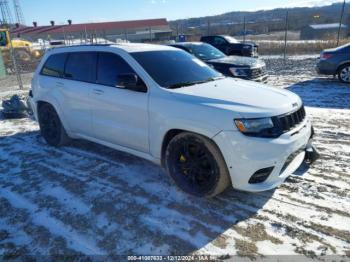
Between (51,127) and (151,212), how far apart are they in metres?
3.10

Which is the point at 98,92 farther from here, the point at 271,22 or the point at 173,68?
the point at 271,22

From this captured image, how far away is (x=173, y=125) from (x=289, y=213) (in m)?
1.61

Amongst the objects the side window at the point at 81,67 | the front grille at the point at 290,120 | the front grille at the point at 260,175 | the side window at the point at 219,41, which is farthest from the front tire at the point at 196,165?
the side window at the point at 219,41

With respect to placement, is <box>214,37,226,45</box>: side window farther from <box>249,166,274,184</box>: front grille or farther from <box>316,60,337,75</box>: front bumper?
<box>249,166,274,184</box>: front grille

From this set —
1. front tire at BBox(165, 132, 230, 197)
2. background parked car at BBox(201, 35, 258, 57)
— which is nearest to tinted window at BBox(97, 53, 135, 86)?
front tire at BBox(165, 132, 230, 197)

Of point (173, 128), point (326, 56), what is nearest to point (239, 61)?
point (326, 56)

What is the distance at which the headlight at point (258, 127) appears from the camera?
317 cm

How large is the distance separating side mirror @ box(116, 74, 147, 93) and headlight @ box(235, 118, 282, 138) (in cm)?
136

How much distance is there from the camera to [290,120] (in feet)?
11.4

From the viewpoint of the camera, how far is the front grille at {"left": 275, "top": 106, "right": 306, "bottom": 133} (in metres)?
Answer: 3.33

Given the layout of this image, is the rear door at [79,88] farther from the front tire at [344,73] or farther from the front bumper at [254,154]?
the front tire at [344,73]

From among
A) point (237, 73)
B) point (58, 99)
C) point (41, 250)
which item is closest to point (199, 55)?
point (237, 73)

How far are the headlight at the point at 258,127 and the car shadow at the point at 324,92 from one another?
5013 mm

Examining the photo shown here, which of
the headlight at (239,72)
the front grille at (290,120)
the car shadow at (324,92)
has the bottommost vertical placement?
the car shadow at (324,92)
